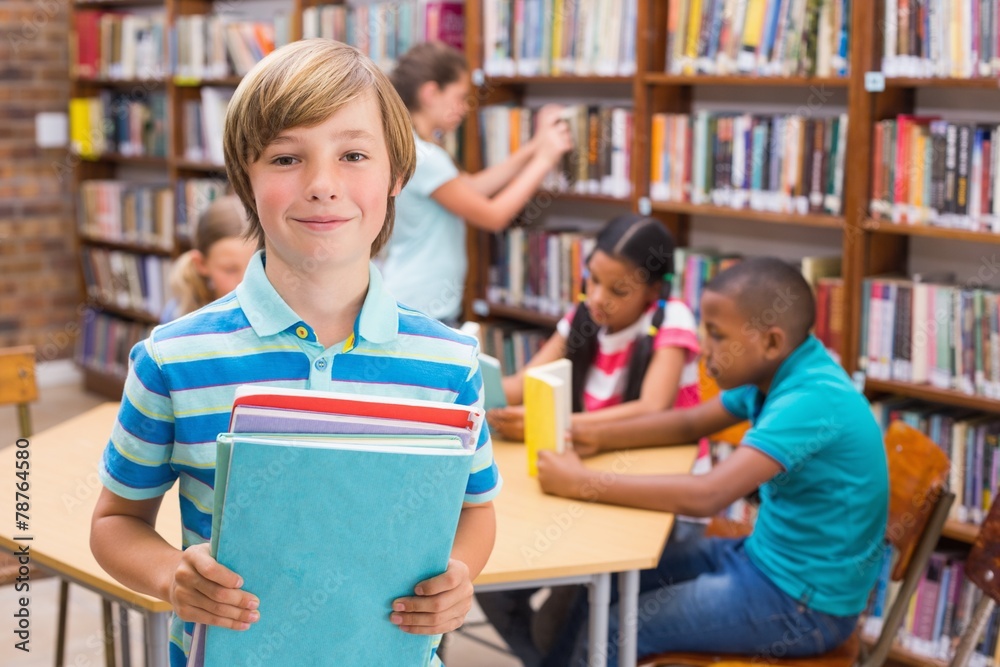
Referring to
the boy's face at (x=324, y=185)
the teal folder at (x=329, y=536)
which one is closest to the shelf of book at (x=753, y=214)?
the boy's face at (x=324, y=185)

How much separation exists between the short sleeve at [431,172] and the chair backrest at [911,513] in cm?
160

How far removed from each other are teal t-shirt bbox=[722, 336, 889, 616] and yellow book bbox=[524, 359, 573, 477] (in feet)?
1.11

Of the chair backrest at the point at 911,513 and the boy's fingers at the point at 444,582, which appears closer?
the boy's fingers at the point at 444,582

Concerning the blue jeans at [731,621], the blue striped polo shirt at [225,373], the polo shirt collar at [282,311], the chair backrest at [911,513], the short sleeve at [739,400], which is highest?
the polo shirt collar at [282,311]

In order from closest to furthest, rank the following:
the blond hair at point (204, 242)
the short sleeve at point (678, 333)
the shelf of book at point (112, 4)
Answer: the short sleeve at point (678, 333), the blond hair at point (204, 242), the shelf of book at point (112, 4)

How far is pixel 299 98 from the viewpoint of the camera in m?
1.02

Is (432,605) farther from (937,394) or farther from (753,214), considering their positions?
(753,214)


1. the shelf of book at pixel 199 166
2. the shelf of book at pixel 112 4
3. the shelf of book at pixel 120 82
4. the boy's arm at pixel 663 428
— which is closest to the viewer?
the boy's arm at pixel 663 428

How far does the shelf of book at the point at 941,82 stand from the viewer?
2.60 metres

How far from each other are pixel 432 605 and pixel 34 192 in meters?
5.38

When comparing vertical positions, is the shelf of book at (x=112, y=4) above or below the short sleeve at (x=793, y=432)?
above

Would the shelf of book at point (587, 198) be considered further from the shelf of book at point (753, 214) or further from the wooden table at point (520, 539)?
the wooden table at point (520, 539)

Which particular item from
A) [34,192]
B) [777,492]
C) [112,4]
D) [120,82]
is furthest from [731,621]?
[112,4]

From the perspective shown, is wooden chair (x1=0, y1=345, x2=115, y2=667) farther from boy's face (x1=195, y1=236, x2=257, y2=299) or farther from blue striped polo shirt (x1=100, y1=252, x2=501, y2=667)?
blue striped polo shirt (x1=100, y1=252, x2=501, y2=667)
